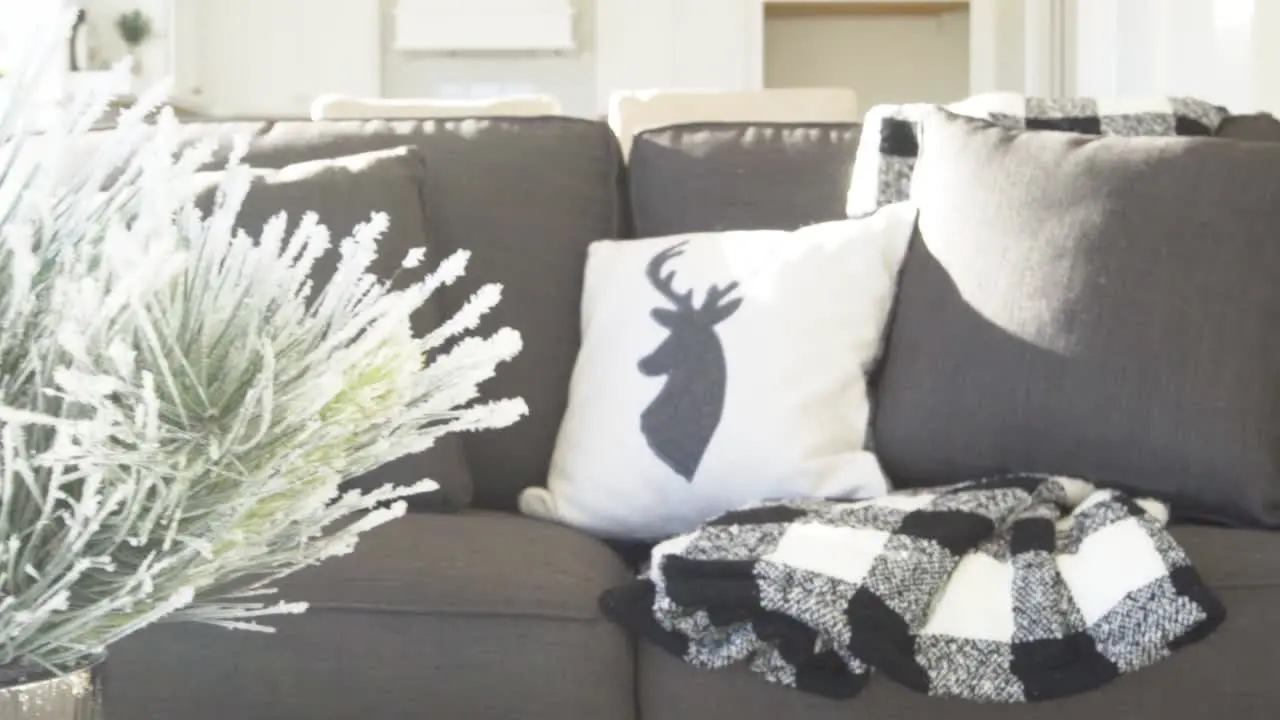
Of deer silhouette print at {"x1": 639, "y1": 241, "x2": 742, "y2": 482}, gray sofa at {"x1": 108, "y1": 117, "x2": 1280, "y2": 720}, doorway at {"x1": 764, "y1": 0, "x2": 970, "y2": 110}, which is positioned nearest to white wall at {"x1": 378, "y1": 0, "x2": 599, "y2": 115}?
doorway at {"x1": 764, "y1": 0, "x2": 970, "y2": 110}

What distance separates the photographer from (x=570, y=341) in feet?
6.06

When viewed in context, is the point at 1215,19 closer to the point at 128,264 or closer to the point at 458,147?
the point at 458,147

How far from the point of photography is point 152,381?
519mm

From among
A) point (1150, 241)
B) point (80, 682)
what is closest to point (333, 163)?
point (1150, 241)

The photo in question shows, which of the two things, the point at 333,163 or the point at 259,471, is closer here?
the point at 259,471

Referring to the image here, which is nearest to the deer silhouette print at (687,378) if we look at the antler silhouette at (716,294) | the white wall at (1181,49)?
the antler silhouette at (716,294)

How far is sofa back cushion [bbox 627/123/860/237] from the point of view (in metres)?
1.91

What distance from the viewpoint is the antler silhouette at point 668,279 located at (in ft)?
5.43

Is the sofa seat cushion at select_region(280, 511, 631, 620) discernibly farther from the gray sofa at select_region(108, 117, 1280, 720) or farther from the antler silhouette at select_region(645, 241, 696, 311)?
the antler silhouette at select_region(645, 241, 696, 311)

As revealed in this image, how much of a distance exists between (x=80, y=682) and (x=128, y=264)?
19 cm

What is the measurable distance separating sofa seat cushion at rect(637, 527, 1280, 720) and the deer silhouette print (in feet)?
1.09

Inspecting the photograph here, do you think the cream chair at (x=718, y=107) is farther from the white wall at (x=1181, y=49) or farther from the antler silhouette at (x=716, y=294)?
the white wall at (x=1181, y=49)

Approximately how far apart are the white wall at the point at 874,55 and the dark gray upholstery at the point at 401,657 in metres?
4.88

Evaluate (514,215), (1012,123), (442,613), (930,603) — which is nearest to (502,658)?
(442,613)
